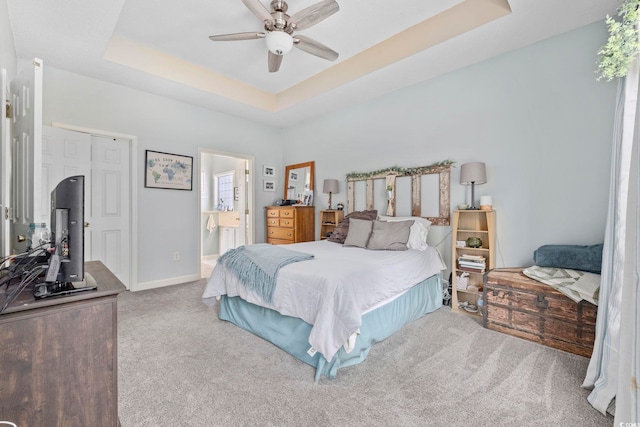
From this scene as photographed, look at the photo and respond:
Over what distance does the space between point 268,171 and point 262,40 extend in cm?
251

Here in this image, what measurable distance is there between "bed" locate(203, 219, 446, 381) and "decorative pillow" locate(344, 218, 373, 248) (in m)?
0.28

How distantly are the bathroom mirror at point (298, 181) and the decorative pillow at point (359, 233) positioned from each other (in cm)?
171

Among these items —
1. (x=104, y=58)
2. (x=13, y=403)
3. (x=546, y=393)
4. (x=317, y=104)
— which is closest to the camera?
(x=13, y=403)

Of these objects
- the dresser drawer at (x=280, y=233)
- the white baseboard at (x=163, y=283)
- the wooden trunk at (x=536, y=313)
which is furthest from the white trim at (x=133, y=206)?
the wooden trunk at (x=536, y=313)

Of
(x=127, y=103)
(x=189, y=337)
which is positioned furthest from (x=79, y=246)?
(x=127, y=103)

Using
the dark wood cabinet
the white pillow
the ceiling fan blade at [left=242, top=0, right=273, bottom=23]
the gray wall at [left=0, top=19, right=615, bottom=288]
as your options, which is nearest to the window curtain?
the gray wall at [left=0, top=19, right=615, bottom=288]

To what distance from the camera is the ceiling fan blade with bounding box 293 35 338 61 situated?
2.54 metres

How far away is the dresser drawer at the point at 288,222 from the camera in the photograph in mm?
4578

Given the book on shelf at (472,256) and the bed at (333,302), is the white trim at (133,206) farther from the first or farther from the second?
the book on shelf at (472,256)

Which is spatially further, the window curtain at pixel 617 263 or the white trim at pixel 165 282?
the white trim at pixel 165 282

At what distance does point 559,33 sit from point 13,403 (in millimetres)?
4311

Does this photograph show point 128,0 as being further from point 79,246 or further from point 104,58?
point 79,246

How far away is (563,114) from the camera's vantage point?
263cm

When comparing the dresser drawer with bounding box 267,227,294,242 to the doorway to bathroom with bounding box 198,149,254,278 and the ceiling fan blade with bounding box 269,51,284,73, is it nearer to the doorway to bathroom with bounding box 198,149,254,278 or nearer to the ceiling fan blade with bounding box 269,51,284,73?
the doorway to bathroom with bounding box 198,149,254,278
